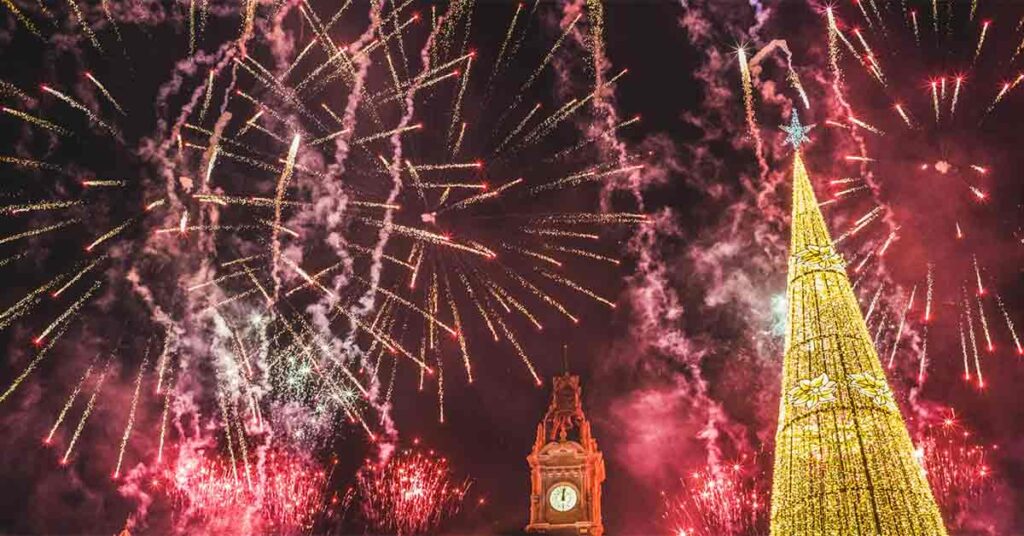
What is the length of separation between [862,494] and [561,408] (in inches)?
1230

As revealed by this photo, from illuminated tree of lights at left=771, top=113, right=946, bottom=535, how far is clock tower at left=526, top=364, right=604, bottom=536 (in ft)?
90.0

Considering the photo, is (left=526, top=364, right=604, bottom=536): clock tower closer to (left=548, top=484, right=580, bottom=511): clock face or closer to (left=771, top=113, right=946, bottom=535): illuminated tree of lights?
(left=548, top=484, right=580, bottom=511): clock face

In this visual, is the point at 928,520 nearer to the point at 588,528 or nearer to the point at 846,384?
the point at 846,384

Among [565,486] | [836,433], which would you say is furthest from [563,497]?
[836,433]

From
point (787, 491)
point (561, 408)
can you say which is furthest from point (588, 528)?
point (787, 491)

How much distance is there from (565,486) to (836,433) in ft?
94.5

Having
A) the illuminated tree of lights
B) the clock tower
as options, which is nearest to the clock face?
the clock tower

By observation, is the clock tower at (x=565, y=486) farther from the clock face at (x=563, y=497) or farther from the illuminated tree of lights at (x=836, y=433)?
the illuminated tree of lights at (x=836, y=433)

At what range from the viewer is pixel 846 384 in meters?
13.3

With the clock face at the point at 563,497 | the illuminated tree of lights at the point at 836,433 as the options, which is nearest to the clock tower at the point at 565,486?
the clock face at the point at 563,497

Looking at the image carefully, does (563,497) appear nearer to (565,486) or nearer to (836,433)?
(565,486)

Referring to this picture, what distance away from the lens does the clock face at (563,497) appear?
40125 mm

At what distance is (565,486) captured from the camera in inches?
1590

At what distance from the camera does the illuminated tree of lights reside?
Answer: 41.2 ft
